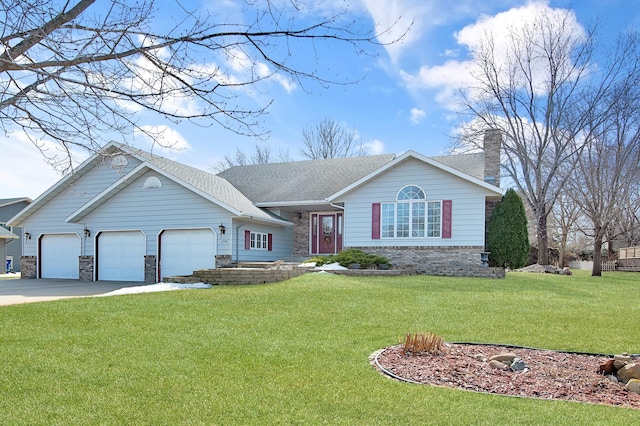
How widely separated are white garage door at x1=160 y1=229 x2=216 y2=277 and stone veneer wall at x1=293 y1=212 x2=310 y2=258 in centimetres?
474

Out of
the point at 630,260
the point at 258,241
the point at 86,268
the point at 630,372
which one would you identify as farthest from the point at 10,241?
the point at 630,260

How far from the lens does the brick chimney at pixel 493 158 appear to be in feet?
60.6

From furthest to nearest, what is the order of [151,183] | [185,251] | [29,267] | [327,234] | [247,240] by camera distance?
[327,234], [29,267], [151,183], [247,240], [185,251]

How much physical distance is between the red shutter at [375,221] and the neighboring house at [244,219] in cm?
4

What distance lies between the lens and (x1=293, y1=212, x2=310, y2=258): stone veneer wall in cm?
2152

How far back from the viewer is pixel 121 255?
1928 centimetres

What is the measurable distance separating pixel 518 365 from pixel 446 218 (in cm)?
1241

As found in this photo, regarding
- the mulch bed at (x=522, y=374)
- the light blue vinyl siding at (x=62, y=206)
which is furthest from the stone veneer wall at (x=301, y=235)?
the mulch bed at (x=522, y=374)

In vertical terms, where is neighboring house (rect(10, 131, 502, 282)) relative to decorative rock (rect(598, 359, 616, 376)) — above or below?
above

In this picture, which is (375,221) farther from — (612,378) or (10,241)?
(10,241)

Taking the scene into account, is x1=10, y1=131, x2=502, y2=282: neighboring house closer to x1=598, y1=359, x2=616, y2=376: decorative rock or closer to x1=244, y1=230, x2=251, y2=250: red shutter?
x1=244, y1=230, x2=251, y2=250: red shutter

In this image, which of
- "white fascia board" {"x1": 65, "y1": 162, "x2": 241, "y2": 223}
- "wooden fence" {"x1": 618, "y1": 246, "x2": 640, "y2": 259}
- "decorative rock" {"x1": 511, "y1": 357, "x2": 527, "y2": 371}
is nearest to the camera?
"decorative rock" {"x1": 511, "y1": 357, "x2": 527, "y2": 371}

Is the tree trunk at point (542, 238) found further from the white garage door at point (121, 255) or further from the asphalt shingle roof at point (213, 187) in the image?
the white garage door at point (121, 255)

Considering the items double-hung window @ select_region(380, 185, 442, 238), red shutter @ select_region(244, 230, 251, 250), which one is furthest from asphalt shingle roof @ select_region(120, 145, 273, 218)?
double-hung window @ select_region(380, 185, 442, 238)
